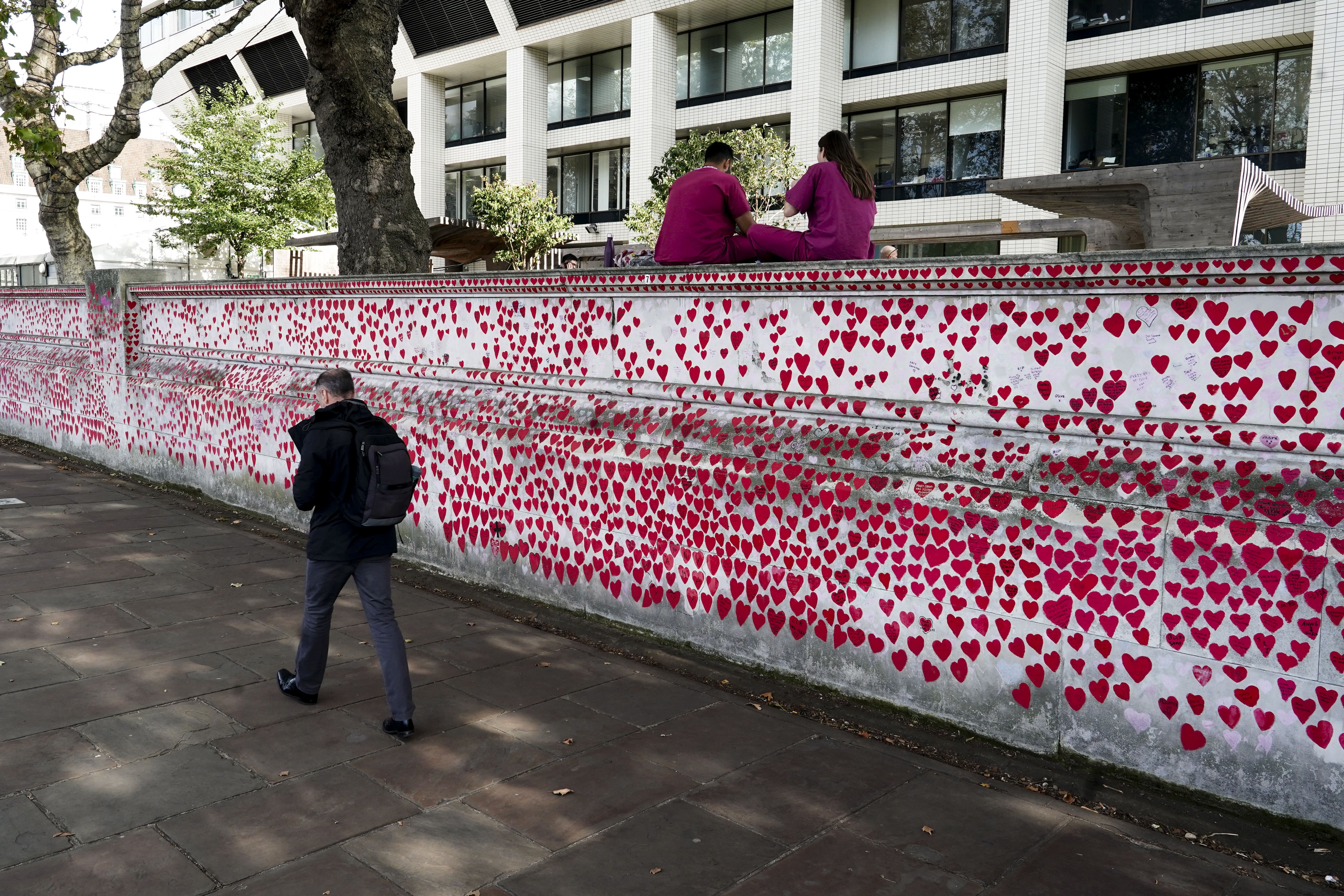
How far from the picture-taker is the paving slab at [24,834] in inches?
133

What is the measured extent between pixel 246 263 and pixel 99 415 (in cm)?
3354

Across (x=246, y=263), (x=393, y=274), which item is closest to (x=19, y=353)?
(x=393, y=274)

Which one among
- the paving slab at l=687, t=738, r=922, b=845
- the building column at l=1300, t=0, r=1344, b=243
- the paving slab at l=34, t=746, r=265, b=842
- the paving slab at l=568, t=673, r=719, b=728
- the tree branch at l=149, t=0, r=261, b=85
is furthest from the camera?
the building column at l=1300, t=0, r=1344, b=243

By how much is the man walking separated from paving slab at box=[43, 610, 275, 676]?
1.14m

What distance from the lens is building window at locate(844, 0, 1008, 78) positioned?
27.2 metres

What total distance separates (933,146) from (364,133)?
21.9m

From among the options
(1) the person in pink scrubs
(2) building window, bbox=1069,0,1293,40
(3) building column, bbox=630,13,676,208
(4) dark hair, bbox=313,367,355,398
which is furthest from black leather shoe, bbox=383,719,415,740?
(3) building column, bbox=630,13,676,208

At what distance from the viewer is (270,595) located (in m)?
6.69

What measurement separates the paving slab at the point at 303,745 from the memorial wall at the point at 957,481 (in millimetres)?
1868

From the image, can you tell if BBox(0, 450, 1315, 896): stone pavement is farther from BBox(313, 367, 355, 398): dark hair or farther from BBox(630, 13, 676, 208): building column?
BBox(630, 13, 676, 208): building column

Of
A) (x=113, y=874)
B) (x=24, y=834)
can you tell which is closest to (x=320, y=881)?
(x=113, y=874)

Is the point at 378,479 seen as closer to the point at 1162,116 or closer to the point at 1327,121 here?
the point at 1327,121

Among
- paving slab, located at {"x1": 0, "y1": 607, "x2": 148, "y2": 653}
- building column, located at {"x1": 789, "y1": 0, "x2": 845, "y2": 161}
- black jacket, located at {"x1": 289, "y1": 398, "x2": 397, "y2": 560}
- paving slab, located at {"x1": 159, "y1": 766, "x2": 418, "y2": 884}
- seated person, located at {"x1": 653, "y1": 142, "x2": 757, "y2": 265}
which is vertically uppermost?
building column, located at {"x1": 789, "y1": 0, "x2": 845, "y2": 161}

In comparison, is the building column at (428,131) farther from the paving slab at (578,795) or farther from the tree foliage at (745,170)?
the paving slab at (578,795)
